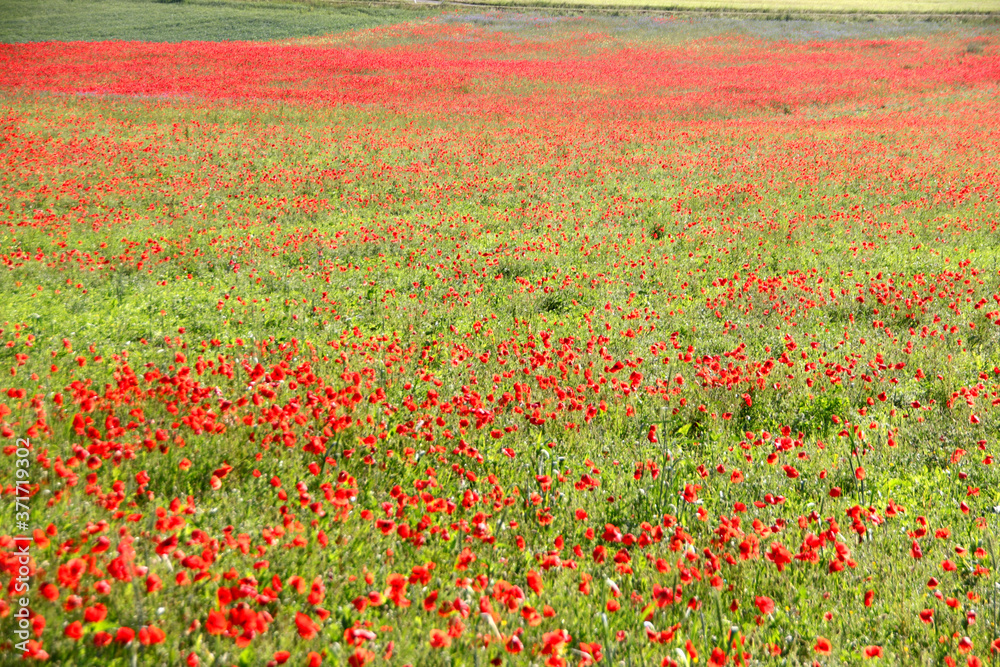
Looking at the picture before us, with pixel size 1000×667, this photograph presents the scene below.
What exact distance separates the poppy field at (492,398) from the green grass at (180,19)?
33.4 metres

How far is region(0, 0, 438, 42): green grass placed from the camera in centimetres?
4819

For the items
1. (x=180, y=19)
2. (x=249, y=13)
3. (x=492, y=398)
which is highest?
(x=249, y=13)

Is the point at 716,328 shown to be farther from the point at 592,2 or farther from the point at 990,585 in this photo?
the point at 592,2

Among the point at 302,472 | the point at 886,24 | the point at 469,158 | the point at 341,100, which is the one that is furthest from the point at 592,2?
the point at 302,472

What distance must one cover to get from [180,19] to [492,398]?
205 feet

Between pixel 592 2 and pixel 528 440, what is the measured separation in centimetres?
7349

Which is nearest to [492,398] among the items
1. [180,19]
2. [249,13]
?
[180,19]

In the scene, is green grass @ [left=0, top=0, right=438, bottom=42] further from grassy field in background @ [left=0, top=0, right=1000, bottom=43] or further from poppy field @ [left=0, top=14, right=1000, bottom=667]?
poppy field @ [left=0, top=14, right=1000, bottom=667]

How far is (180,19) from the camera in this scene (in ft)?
178

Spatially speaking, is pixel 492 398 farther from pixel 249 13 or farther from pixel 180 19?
pixel 249 13

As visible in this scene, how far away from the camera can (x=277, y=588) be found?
2.93m

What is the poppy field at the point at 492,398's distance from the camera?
11.0 ft

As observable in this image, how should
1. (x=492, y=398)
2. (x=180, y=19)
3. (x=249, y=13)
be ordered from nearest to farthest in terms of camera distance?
(x=492, y=398), (x=180, y=19), (x=249, y=13)

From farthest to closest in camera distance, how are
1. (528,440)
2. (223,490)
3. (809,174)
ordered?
(809,174), (528,440), (223,490)
